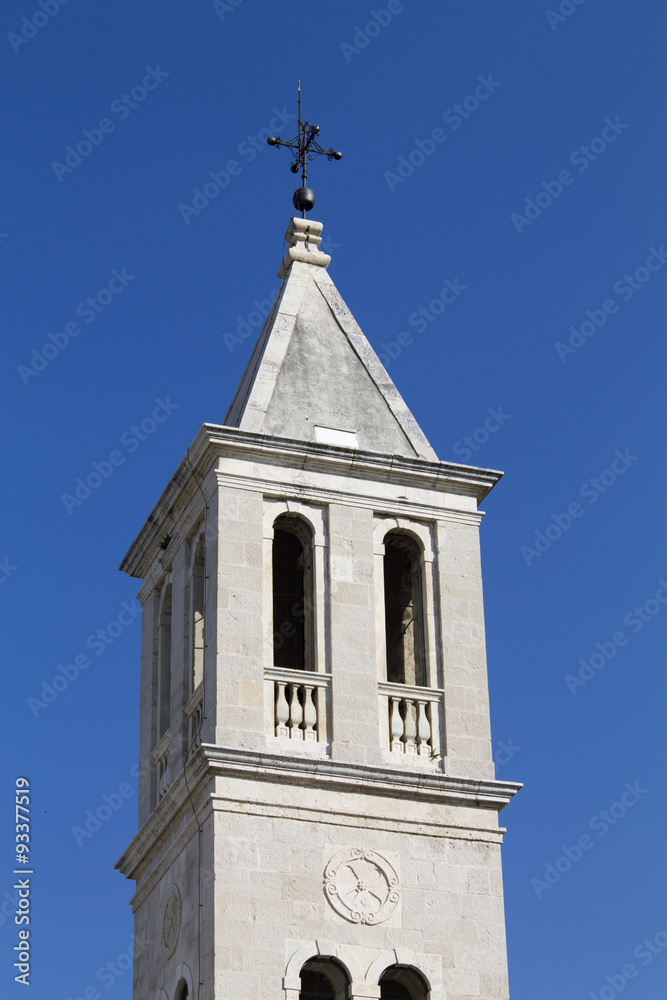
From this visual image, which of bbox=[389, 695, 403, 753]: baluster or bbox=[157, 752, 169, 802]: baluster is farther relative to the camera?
bbox=[157, 752, 169, 802]: baluster

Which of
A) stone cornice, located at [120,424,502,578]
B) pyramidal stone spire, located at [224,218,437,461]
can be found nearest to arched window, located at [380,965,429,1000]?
stone cornice, located at [120,424,502,578]

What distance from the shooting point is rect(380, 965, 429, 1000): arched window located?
98.8 feet

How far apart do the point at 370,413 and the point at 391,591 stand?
2976mm

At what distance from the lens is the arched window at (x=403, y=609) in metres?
33.4

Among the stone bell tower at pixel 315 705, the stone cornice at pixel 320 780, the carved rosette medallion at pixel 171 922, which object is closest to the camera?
the stone bell tower at pixel 315 705

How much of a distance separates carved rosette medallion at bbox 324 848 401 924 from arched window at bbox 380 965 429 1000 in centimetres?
77

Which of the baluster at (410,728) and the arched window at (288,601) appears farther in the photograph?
the arched window at (288,601)

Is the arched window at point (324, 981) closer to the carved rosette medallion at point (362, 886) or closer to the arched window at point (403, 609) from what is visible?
the carved rosette medallion at point (362, 886)

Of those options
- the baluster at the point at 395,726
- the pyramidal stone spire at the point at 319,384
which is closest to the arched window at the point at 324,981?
the baluster at the point at 395,726

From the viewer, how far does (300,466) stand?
109 ft

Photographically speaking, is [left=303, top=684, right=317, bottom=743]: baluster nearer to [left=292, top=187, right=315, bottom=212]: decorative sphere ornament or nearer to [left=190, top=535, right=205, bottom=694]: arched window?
[left=190, top=535, right=205, bottom=694]: arched window

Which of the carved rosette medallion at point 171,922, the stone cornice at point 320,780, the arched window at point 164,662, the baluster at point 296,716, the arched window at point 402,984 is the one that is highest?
the arched window at point 164,662

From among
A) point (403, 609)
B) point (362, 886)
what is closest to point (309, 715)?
point (362, 886)

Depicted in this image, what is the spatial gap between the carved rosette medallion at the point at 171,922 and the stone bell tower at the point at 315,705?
2.0 inches
